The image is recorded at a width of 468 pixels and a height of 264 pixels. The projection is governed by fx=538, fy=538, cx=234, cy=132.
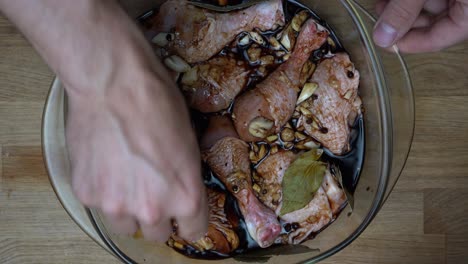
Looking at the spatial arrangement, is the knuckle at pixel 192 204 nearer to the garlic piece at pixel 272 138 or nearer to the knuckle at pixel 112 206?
the knuckle at pixel 112 206

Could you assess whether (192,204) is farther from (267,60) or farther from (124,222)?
(267,60)

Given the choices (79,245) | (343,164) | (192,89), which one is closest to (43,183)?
(79,245)

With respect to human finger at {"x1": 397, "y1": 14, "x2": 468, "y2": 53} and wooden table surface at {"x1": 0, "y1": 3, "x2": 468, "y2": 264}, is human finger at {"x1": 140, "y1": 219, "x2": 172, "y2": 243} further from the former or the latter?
human finger at {"x1": 397, "y1": 14, "x2": 468, "y2": 53}

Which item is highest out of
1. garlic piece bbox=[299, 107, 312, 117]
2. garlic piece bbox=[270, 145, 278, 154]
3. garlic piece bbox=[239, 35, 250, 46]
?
garlic piece bbox=[239, 35, 250, 46]

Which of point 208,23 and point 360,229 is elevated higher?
point 208,23

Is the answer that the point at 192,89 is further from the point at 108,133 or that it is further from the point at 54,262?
the point at 54,262

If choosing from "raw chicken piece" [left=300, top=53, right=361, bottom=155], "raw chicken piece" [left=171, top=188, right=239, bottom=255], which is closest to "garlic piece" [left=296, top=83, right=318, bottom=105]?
"raw chicken piece" [left=300, top=53, right=361, bottom=155]

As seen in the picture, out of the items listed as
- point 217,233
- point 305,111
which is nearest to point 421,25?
point 305,111

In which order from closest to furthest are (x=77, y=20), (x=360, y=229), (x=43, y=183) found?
(x=77, y=20), (x=360, y=229), (x=43, y=183)
